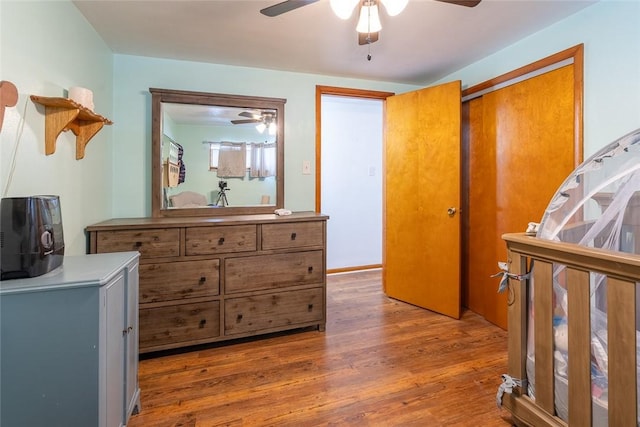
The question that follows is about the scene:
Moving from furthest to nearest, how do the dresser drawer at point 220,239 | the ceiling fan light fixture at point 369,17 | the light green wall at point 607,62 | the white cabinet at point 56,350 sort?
the dresser drawer at point 220,239 < the light green wall at point 607,62 < the ceiling fan light fixture at point 369,17 < the white cabinet at point 56,350

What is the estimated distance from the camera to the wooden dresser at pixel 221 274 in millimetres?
2018

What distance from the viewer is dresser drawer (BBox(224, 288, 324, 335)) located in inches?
87.0

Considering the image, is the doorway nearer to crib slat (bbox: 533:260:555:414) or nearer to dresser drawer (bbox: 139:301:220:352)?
dresser drawer (bbox: 139:301:220:352)

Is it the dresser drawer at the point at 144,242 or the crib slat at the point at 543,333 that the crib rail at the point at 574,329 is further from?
the dresser drawer at the point at 144,242

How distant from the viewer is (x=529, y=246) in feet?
4.44

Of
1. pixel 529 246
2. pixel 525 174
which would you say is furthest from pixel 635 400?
pixel 525 174

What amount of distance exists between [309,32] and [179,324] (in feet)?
6.85

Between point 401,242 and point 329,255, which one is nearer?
point 401,242

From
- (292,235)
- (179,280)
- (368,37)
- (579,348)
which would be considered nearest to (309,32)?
(368,37)

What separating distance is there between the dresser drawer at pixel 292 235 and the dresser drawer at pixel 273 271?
7cm

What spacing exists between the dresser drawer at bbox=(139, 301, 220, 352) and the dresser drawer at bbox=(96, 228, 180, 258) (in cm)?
37

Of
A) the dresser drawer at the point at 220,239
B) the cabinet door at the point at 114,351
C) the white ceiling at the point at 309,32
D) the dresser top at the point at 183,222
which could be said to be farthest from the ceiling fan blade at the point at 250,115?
the cabinet door at the point at 114,351

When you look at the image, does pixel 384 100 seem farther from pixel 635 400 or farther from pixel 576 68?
pixel 635 400

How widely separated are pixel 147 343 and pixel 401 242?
221 cm
